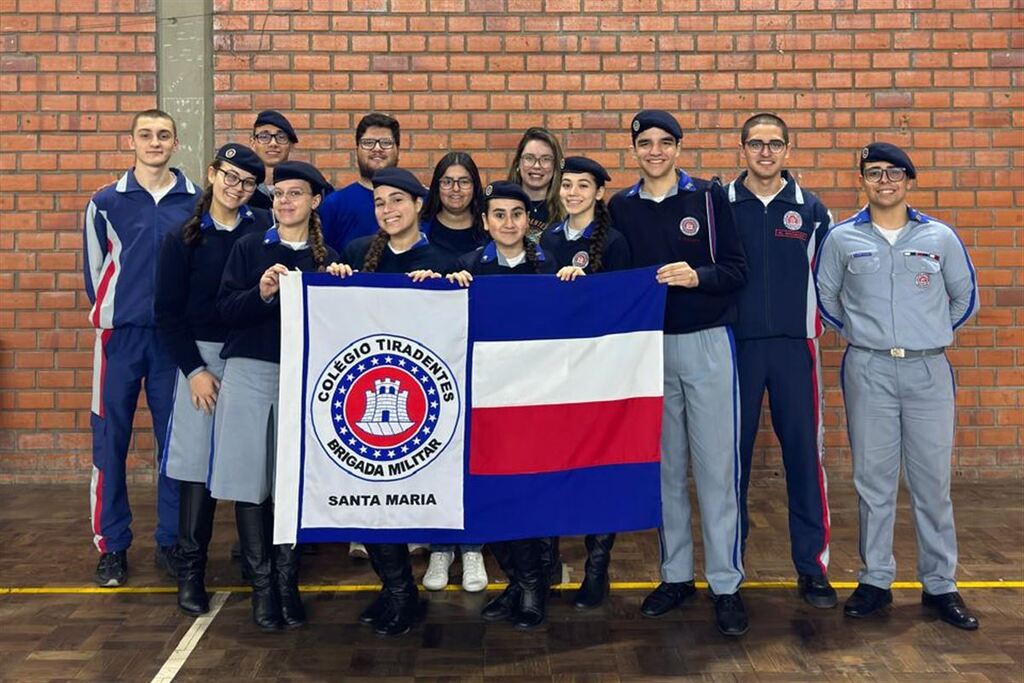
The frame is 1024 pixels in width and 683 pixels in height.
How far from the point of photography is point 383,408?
3.34 m

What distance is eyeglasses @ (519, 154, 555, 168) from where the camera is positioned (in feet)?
13.2

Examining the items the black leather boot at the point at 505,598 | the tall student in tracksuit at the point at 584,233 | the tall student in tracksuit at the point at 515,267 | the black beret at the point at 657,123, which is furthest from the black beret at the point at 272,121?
the black leather boot at the point at 505,598

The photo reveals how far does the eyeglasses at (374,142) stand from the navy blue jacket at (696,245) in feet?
3.95

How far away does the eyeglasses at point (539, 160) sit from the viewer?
4.03 metres

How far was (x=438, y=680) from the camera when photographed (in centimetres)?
306

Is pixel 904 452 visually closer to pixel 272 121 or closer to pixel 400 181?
pixel 400 181

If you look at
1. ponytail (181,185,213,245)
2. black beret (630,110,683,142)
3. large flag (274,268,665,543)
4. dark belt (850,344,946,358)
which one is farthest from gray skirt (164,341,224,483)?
dark belt (850,344,946,358)

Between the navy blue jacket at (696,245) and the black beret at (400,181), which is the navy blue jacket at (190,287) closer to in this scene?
the black beret at (400,181)

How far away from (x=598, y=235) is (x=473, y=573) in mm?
1366

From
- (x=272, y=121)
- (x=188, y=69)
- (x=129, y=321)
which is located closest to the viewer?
A: (x=129, y=321)

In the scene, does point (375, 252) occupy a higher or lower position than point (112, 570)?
higher

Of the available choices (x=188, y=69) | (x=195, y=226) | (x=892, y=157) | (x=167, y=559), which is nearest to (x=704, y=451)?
(x=892, y=157)

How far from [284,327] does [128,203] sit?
1.20 metres

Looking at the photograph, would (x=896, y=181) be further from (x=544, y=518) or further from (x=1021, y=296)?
(x=1021, y=296)
